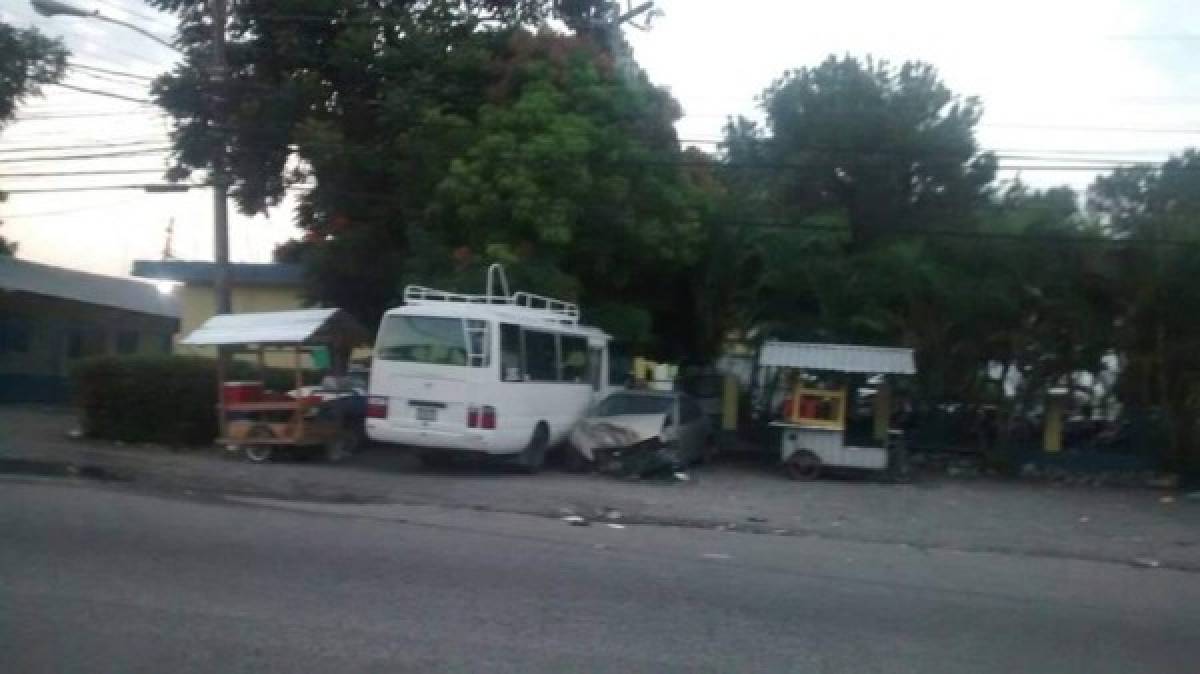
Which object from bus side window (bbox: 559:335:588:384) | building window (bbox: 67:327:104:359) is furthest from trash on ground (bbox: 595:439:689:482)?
building window (bbox: 67:327:104:359)

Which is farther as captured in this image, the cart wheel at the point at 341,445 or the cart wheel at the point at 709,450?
the cart wheel at the point at 709,450

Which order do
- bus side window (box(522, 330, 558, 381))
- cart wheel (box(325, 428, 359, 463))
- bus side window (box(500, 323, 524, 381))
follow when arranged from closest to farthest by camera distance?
bus side window (box(500, 323, 524, 381)) < bus side window (box(522, 330, 558, 381)) < cart wheel (box(325, 428, 359, 463))

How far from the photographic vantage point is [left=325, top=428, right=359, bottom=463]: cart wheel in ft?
69.1

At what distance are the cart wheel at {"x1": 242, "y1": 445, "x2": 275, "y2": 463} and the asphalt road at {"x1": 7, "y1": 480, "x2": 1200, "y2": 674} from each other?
19.4 ft

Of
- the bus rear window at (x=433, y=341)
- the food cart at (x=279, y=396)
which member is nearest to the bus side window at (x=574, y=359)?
the bus rear window at (x=433, y=341)

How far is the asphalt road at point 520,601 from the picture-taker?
827 cm

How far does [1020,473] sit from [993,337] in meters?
2.42

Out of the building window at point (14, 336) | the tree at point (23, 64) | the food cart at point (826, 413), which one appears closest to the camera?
the food cart at point (826, 413)

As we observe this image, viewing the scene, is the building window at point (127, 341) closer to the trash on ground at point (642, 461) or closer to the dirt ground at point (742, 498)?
the dirt ground at point (742, 498)

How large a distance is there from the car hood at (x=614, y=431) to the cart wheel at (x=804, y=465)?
244 centimetres

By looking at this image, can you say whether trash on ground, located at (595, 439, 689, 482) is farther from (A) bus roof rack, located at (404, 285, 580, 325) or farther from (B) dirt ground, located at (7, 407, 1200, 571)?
(A) bus roof rack, located at (404, 285, 580, 325)

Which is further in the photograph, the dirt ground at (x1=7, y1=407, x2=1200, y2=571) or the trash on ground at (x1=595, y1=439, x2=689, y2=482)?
the trash on ground at (x1=595, y1=439, x2=689, y2=482)

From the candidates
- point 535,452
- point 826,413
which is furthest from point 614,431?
point 826,413

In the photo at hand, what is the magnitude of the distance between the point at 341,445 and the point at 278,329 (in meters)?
2.37
